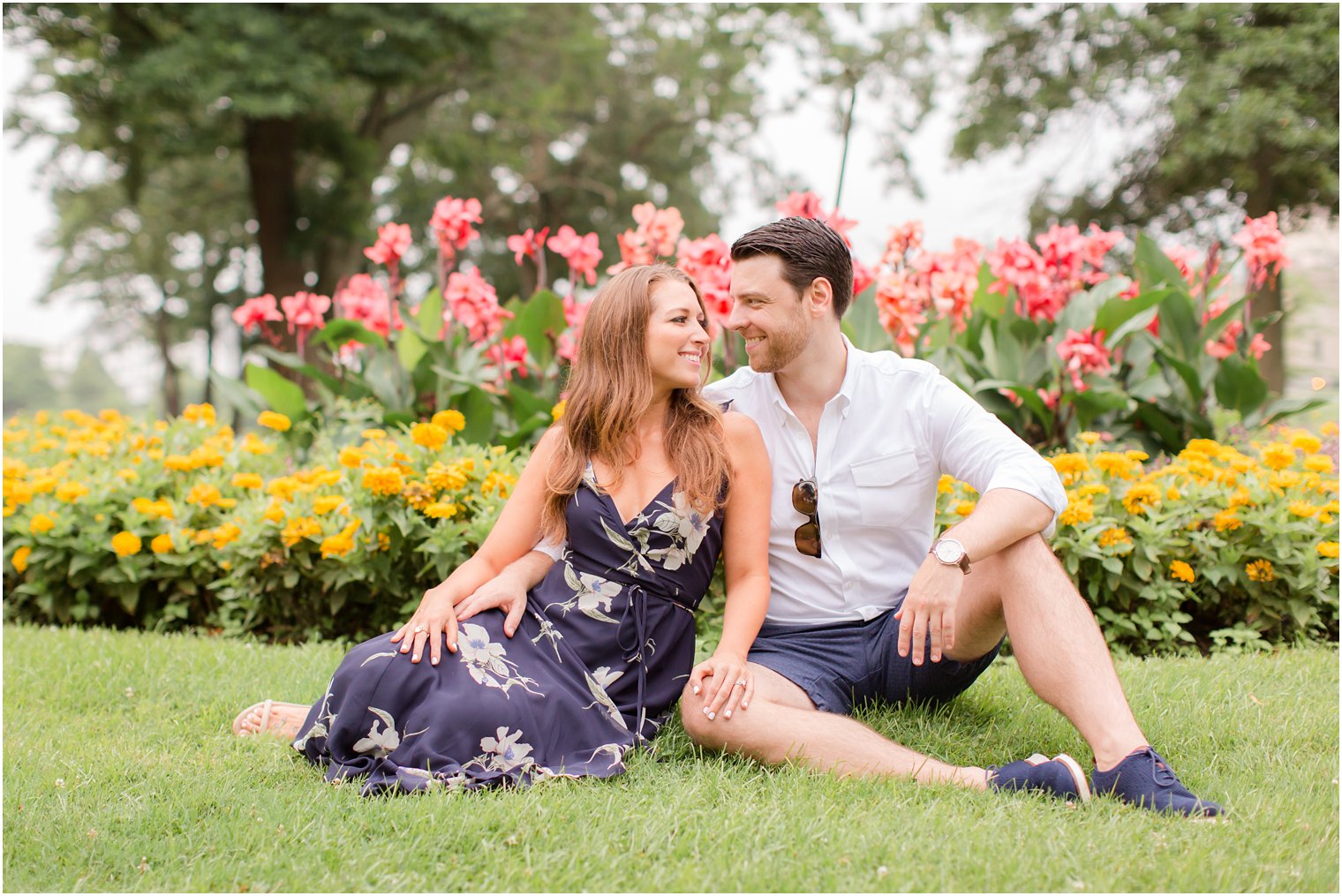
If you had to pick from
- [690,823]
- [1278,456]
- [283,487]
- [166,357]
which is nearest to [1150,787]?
[690,823]

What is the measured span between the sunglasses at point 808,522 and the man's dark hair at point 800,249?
1.74ft

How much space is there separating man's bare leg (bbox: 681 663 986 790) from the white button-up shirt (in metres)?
0.38

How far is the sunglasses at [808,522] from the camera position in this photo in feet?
9.11

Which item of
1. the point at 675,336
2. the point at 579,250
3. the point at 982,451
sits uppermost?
the point at 579,250

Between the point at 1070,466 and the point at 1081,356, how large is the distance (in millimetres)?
1005

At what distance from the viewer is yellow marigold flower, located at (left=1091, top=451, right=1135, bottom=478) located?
3.72 m

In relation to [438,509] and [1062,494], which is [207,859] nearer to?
[438,509]

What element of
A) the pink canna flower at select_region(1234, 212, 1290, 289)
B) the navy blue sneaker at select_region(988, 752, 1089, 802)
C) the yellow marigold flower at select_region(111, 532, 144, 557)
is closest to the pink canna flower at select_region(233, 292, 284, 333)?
the yellow marigold flower at select_region(111, 532, 144, 557)

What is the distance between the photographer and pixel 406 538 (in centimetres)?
388

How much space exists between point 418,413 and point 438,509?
5.12 feet

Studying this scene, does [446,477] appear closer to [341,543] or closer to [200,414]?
[341,543]

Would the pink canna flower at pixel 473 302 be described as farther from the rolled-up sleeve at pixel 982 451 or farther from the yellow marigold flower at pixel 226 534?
the rolled-up sleeve at pixel 982 451

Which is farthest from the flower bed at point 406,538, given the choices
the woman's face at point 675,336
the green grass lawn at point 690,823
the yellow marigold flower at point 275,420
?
the woman's face at point 675,336

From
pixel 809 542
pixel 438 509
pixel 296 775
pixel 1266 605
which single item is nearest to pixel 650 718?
pixel 809 542
